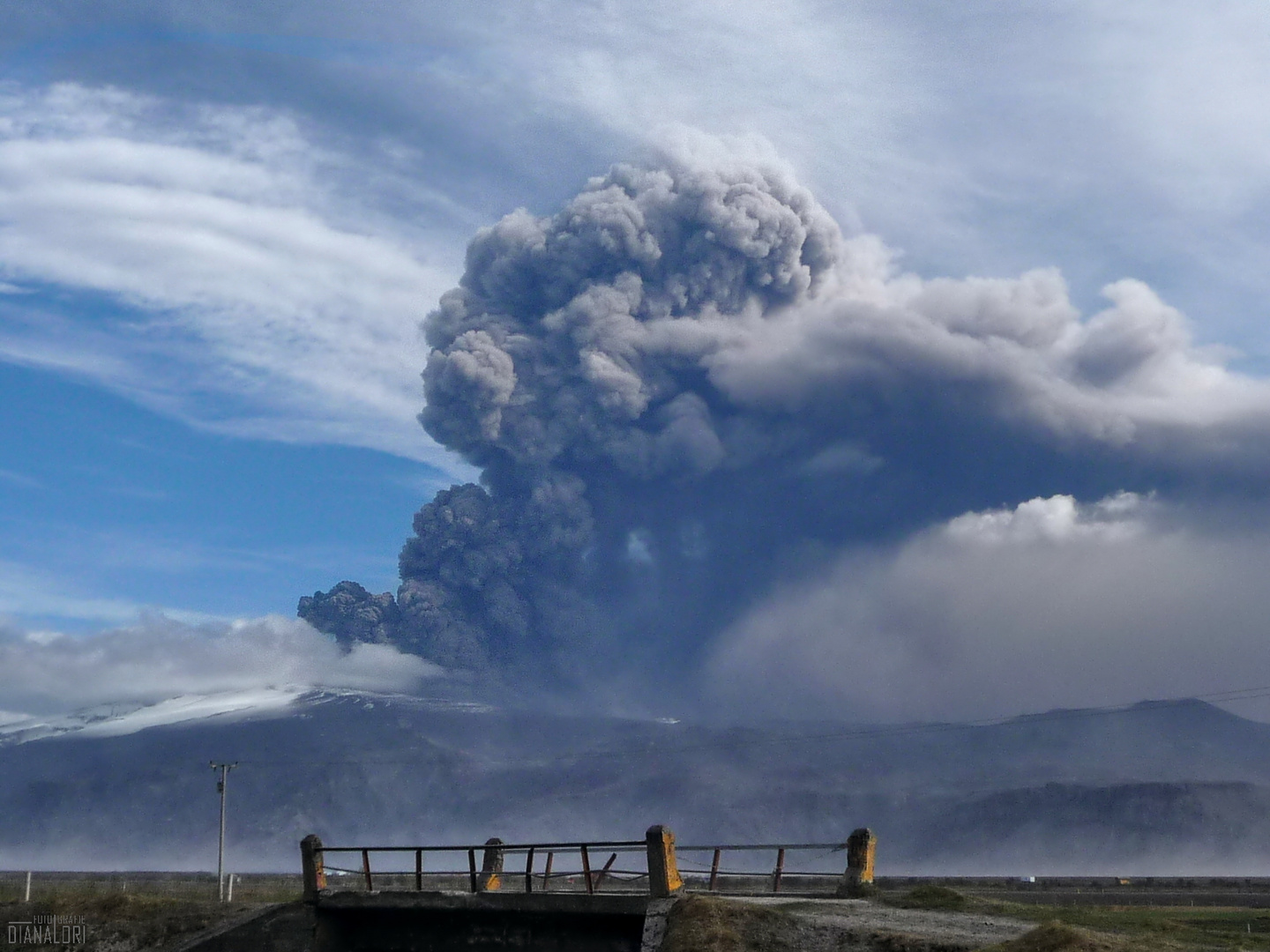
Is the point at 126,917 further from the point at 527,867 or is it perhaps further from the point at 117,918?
the point at 527,867

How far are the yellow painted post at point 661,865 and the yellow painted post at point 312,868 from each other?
9.55 m

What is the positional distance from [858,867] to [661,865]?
566cm

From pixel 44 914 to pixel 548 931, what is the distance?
627 inches

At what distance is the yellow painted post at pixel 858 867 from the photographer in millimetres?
29719

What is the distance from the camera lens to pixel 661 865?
89.1 ft

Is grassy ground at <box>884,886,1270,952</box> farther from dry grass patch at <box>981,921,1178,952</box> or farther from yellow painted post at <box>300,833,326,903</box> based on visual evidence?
yellow painted post at <box>300,833,326,903</box>

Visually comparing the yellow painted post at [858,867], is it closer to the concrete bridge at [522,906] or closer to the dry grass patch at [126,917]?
the concrete bridge at [522,906]

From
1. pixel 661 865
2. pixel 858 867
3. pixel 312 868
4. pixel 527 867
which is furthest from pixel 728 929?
pixel 312 868

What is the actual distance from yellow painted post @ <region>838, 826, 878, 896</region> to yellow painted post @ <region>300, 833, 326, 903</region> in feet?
43.3

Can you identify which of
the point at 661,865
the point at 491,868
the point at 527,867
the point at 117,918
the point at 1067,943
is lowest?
the point at 117,918

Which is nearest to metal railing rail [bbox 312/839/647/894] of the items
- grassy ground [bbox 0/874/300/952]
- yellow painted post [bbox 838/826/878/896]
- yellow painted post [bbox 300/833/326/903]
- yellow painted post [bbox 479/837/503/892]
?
yellow painted post [bbox 479/837/503/892]

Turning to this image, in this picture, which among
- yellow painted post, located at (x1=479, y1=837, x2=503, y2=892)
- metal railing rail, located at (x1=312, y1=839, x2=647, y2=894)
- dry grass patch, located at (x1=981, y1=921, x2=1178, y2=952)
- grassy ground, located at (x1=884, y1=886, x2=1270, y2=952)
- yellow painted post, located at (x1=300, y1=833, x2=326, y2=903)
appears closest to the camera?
dry grass patch, located at (x1=981, y1=921, x2=1178, y2=952)

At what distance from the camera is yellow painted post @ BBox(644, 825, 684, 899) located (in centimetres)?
2717

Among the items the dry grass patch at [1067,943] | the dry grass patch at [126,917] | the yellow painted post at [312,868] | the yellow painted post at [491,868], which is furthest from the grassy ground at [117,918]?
the dry grass patch at [1067,943]
